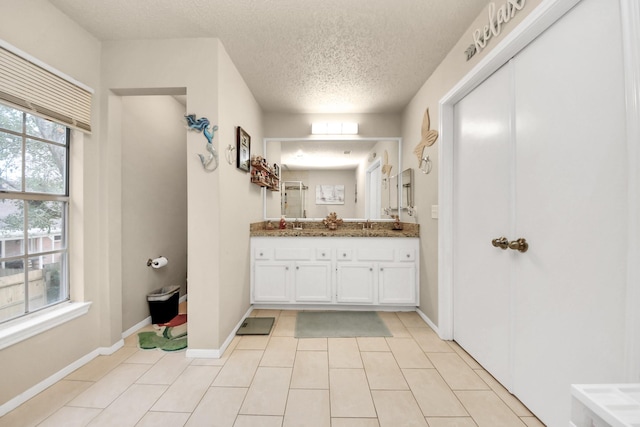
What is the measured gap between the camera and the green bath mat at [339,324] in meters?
2.38

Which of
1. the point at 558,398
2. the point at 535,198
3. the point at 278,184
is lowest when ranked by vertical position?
the point at 558,398

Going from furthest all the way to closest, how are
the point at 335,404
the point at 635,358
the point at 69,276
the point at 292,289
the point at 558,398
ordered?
the point at 292,289, the point at 69,276, the point at 335,404, the point at 558,398, the point at 635,358

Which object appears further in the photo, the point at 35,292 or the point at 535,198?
the point at 35,292

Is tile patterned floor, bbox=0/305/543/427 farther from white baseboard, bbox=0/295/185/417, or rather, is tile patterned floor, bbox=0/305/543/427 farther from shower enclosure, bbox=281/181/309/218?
shower enclosure, bbox=281/181/309/218

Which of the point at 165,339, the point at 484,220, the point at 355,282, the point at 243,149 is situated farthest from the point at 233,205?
the point at 484,220

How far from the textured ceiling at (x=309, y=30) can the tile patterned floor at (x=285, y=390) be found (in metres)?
2.40

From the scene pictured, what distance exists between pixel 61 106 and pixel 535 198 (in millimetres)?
2915

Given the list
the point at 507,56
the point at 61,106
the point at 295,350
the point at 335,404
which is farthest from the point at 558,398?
the point at 61,106

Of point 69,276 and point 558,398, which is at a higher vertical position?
point 69,276

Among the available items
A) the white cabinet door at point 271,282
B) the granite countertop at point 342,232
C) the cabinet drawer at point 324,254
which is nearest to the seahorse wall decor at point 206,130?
the granite countertop at point 342,232

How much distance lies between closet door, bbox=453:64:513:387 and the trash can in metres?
2.67

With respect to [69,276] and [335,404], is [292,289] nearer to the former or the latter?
[335,404]

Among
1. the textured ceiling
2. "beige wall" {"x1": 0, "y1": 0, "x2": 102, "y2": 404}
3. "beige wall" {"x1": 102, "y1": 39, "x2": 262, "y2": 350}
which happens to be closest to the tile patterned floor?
"beige wall" {"x1": 0, "y1": 0, "x2": 102, "y2": 404}

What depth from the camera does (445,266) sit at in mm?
2250
